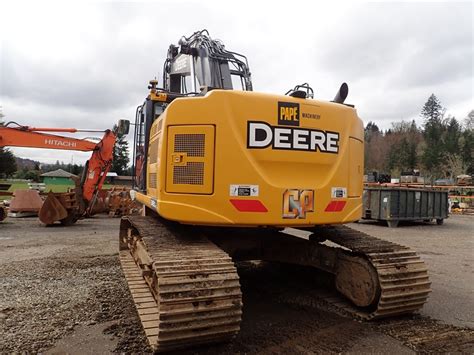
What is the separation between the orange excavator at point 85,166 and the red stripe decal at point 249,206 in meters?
9.85

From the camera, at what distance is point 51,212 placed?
1348 cm

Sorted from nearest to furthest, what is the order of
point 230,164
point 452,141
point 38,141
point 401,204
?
point 230,164, point 38,141, point 401,204, point 452,141

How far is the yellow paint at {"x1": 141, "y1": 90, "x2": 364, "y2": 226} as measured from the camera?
4074 millimetres

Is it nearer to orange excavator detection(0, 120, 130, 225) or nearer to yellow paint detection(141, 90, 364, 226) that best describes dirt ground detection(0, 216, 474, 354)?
yellow paint detection(141, 90, 364, 226)

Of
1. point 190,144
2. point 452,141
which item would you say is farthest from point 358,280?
point 452,141

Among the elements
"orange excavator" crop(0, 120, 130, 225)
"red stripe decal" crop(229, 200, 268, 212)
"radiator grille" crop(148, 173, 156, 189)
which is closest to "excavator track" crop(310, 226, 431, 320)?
"red stripe decal" crop(229, 200, 268, 212)

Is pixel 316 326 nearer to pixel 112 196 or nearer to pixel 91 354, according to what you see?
pixel 91 354

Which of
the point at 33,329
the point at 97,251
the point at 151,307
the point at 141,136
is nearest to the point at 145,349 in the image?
the point at 151,307

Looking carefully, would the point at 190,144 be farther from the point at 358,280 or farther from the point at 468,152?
the point at 468,152

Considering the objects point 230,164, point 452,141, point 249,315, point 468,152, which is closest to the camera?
point 230,164

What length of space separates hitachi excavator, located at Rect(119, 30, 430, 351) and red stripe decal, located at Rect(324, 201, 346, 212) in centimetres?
2

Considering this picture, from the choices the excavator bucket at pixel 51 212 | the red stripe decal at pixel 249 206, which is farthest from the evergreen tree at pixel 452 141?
the red stripe decal at pixel 249 206

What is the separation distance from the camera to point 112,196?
16.4 m

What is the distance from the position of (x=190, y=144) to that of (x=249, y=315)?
2050mm
